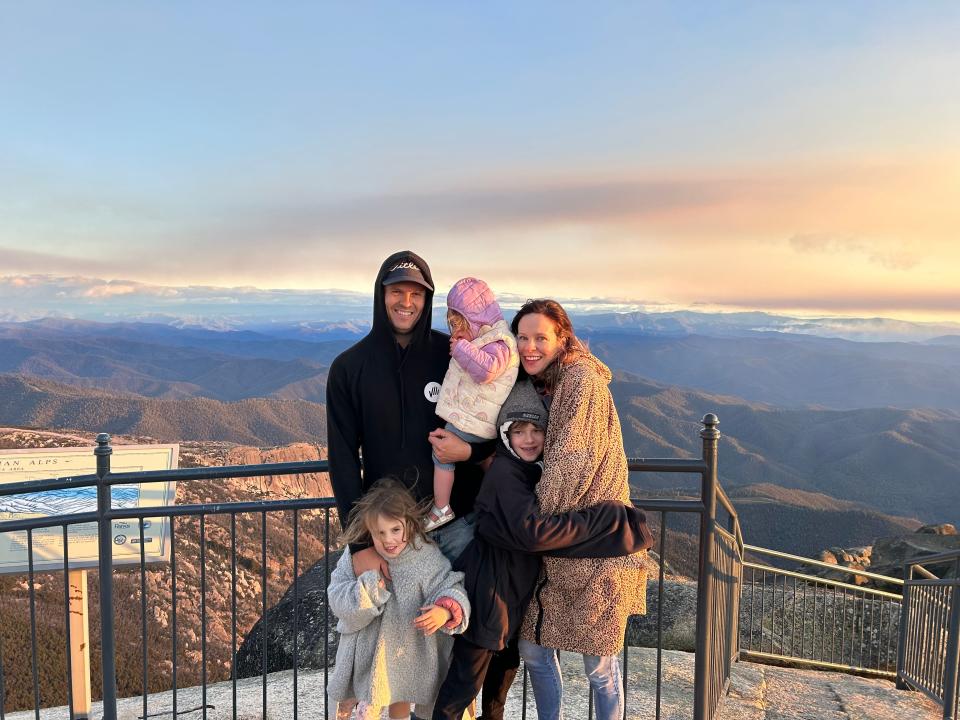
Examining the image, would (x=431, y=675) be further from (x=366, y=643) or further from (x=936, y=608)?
(x=936, y=608)

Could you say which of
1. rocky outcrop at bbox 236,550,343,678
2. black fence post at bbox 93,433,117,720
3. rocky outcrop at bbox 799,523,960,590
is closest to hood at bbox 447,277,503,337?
black fence post at bbox 93,433,117,720

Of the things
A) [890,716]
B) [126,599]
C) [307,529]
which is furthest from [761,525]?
[890,716]

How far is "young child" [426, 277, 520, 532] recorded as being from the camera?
2.71m

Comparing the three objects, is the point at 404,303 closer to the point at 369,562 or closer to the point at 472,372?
the point at 472,372

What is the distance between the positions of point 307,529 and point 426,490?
26.2 metres

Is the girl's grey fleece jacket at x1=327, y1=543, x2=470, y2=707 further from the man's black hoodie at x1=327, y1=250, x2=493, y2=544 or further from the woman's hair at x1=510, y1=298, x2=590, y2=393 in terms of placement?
the woman's hair at x1=510, y1=298, x2=590, y2=393

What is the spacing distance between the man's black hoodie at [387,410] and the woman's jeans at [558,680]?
72 centimetres

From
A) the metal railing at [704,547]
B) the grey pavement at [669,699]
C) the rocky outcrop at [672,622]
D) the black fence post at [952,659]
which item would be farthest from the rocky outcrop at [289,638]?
the black fence post at [952,659]

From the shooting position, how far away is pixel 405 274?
286 centimetres

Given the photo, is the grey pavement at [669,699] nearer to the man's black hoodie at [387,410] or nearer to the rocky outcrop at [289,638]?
the rocky outcrop at [289,638]

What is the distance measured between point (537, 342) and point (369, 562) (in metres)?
1.20

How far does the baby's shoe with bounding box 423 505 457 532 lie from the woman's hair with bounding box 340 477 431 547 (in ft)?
0.10

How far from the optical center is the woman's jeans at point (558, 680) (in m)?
2.90

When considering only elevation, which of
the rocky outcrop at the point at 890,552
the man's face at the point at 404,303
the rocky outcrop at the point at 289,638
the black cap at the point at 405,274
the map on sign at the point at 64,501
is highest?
the black cap at the point at 405,274
